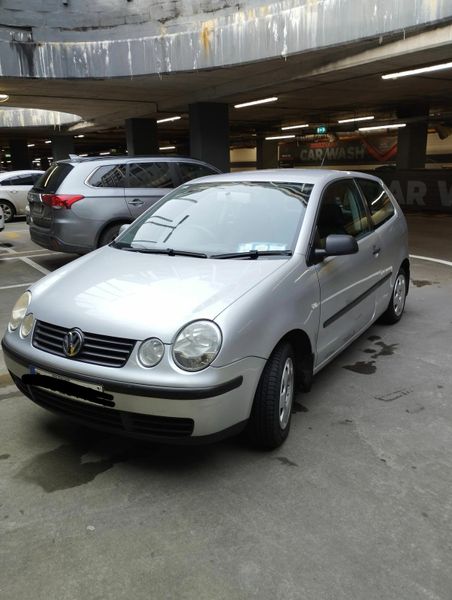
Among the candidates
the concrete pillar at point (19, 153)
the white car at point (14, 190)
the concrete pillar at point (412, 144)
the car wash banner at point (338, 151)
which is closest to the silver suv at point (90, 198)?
the white car at point (14, 190)

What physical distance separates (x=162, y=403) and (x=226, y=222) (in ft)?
5.52

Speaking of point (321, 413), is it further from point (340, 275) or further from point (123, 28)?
point (123, 28)

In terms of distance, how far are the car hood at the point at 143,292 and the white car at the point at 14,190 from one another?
43.2 feet

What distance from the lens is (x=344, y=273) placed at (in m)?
3.87

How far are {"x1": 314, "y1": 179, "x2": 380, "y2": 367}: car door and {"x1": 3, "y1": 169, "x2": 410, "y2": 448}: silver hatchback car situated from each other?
2 centimetres

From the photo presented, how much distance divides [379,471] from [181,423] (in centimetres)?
117

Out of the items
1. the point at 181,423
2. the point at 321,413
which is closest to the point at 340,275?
the point at 321,413

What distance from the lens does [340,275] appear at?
380 cm

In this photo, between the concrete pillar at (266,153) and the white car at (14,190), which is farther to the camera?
the concrete pillar at (266,153)

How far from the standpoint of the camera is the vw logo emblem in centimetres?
277

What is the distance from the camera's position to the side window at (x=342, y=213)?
12.6 ft

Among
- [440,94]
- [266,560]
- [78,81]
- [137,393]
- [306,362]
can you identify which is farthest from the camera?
[440,94]

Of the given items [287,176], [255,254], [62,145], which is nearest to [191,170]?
[287,176]

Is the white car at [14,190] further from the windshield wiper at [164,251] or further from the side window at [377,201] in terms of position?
the windshield wiper at [164,251]
